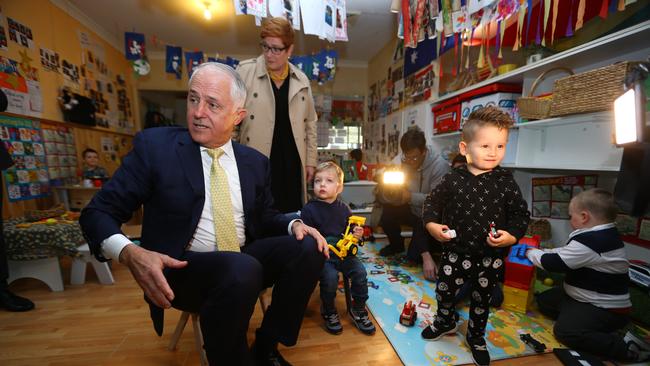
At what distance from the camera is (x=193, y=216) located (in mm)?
1091

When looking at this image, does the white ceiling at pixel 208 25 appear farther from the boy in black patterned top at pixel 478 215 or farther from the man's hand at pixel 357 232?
the man's hand at pixel 357 232

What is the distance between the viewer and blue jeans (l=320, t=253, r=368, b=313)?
1.77m

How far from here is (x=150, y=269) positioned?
33.5 inches

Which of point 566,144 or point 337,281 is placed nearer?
point 337,281

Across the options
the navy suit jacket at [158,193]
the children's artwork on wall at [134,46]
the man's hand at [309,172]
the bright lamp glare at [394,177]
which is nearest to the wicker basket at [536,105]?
the bright lamp glare at [394,177]

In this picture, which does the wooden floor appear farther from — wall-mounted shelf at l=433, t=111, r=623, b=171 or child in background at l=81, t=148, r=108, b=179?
child in background at l=81, t=148, r=108, b=179

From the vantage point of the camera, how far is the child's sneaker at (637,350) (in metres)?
1.42

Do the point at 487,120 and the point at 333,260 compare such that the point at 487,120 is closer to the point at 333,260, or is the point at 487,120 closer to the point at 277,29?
the point at 333,260

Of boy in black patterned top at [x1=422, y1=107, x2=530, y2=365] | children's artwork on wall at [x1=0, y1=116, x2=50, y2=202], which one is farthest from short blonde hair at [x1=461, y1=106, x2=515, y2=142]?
children's artwork on wall at [x1=0, y1=116, x2=50, y2=202]

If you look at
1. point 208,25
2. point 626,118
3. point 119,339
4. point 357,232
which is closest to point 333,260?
point 357,232

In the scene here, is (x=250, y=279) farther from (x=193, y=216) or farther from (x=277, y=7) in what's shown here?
(x=277, y=7)

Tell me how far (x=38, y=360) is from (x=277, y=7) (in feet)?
9.70

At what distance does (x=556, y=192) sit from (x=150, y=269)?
122 inches

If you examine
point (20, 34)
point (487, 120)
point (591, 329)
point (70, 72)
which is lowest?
point (591, 329)
